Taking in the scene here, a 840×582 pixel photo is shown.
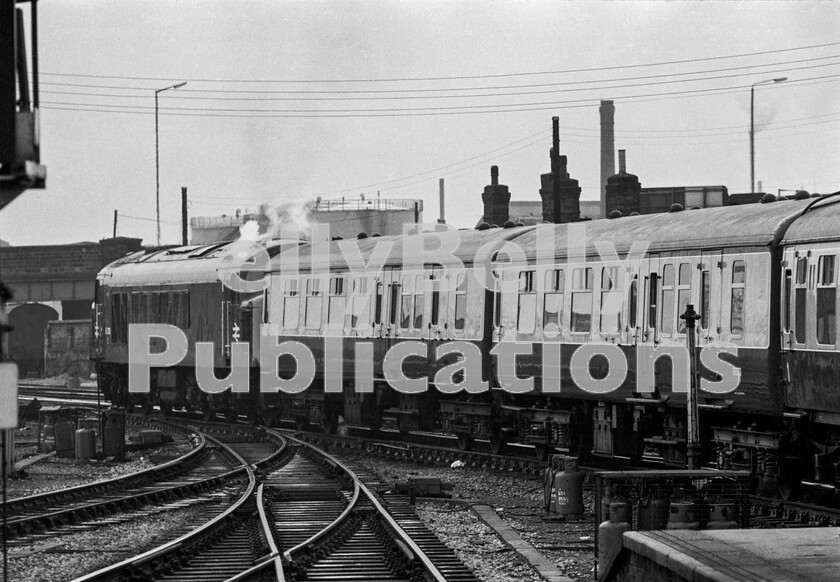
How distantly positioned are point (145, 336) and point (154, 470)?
15015mm

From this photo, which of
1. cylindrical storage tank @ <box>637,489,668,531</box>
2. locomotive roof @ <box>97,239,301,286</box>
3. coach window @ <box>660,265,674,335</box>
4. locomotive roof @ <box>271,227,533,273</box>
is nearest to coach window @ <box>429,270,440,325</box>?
locomotive roof @ <box>271,227,533,273</box>

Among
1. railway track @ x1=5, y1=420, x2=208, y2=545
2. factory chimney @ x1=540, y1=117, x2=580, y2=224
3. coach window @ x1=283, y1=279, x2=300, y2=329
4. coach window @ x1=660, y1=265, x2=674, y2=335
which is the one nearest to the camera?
railway track @ x1=5, y1=420, x2=208, y2=545

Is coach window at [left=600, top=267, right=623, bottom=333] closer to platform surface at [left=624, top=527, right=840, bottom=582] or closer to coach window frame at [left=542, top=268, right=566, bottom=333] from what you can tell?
coach window frame at [left=542, top=268, right=566, bottom=333]

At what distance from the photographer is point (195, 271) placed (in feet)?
113

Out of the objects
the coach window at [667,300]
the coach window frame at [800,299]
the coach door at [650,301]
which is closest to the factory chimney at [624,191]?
the coach door at [650,301]

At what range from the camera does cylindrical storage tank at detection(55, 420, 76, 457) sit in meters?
27.0

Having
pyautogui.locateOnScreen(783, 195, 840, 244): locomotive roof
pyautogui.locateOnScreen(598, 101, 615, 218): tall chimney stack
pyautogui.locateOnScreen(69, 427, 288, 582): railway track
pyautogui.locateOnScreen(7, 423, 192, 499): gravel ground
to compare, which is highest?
pyautogui.locateOnScreen(598, 101, 615, 218): tall chimney stack

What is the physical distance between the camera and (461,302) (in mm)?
24125

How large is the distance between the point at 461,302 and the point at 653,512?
11.0 m

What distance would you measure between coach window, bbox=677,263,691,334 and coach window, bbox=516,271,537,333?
3.67 meters

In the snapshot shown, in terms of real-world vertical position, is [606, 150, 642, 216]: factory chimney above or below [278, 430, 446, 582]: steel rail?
above

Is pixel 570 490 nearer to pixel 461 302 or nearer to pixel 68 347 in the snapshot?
pixel 461 302

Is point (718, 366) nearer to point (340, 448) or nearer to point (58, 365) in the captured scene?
point (340, 448)

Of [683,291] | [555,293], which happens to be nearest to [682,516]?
[683,291]
